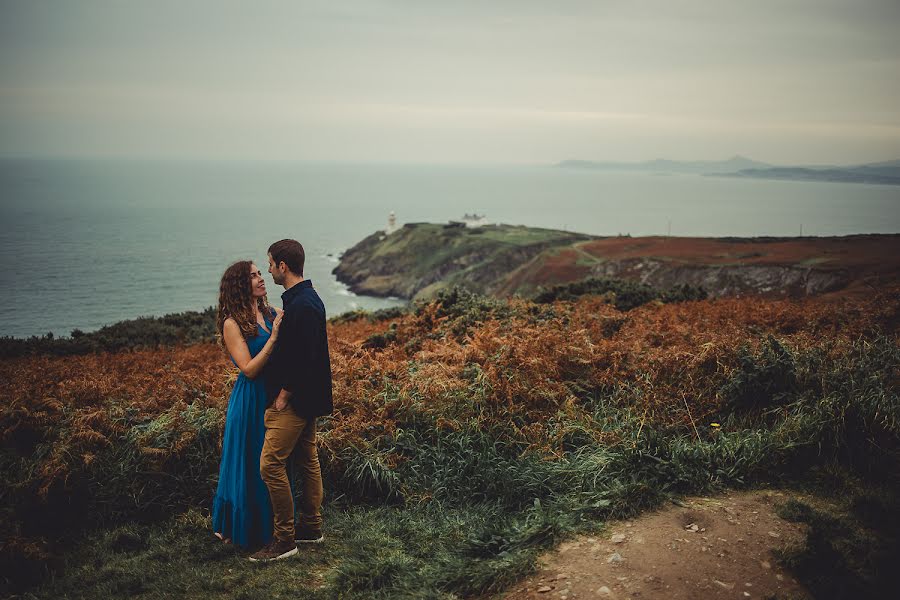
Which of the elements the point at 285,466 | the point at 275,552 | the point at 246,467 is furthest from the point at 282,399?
the point at 275,552

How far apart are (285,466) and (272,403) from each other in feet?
2.01

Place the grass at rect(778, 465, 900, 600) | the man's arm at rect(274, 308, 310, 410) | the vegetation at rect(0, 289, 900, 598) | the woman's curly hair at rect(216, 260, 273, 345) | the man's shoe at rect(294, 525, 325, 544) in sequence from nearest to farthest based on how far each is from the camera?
the grass at rect(778, 465, 900, 600), the man's arm at rect(274, 308, 310, 410), the vegetation at rect(0, 289, 900, 598), the woman's curly hair at rect(216, 260, 273, 345), the man's shoe at rect(294, 525, 325, 544)

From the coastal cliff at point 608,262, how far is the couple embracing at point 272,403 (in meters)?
12.4

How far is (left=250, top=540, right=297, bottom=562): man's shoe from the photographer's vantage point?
17.1 feet

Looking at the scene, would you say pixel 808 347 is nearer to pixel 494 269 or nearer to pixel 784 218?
pixel 494 269

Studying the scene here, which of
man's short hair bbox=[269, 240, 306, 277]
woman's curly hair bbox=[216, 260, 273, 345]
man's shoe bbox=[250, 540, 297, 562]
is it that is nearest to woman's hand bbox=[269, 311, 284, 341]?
woman's curly hair bbox=[216, 260, 273, 345]

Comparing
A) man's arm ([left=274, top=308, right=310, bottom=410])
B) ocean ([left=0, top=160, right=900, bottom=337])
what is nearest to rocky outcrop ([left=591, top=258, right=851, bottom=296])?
ocean ([left=0, top=160, right=900, bottom=337])

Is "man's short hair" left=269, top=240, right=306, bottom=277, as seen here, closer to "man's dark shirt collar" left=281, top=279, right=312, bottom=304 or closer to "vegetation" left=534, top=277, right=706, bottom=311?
"man's dark shirt collar" left=281, top=279, right=312, bottom=304

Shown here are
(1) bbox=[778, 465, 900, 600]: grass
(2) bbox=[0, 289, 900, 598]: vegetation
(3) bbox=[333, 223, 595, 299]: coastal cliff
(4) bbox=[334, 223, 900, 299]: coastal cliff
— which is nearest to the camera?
(1) bbox=[778, 465, 900, 600]: grass

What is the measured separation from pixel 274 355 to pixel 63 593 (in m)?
2.61

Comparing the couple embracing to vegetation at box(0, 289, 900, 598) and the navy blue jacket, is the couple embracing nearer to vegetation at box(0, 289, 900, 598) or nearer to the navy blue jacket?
the navy blue jacket

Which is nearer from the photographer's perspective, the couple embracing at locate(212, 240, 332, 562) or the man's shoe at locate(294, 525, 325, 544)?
the couple embracing at locate(212, 240, 332, 562)

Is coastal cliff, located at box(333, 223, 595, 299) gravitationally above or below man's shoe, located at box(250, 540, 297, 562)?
below

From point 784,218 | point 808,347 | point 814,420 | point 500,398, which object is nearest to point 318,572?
point 500,398
